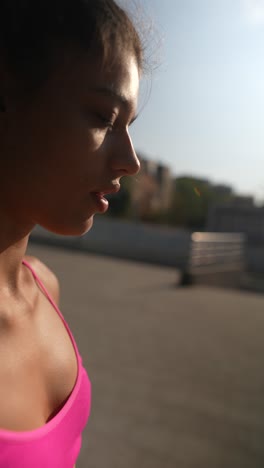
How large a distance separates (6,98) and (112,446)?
2.27m

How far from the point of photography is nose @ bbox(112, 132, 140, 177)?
85cm

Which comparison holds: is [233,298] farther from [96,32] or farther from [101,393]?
[96,32]

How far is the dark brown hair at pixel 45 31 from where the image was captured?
79 cm

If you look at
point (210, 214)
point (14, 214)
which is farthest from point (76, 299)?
point (210, 214)

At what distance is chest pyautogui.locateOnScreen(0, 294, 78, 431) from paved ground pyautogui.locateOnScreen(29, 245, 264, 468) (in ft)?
5.31

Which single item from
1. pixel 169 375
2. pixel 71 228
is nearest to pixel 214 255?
pixel 169 375

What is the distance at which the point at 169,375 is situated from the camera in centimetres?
378

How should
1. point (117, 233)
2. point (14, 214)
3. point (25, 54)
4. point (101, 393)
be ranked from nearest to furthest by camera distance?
point (25, 54), point (14, 214), point (101, 393), point (117, 233)

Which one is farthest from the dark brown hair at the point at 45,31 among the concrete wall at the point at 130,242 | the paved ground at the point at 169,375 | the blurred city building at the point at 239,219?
the blurred city building at the point at 239,219

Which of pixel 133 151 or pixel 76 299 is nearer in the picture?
pixel 133 151

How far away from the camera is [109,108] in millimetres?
839

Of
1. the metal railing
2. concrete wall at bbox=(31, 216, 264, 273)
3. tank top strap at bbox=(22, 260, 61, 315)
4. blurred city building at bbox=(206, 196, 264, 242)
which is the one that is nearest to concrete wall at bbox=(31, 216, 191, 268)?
concrete wall at bbox=(31, 216, 264, 273)

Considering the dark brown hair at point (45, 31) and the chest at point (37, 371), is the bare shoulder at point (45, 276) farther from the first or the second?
the dark brown hair at point (45, 31)

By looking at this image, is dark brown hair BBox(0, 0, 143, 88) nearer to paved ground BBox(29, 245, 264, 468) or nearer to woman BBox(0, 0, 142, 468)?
woman BBox(0, 0, 142, 468)
